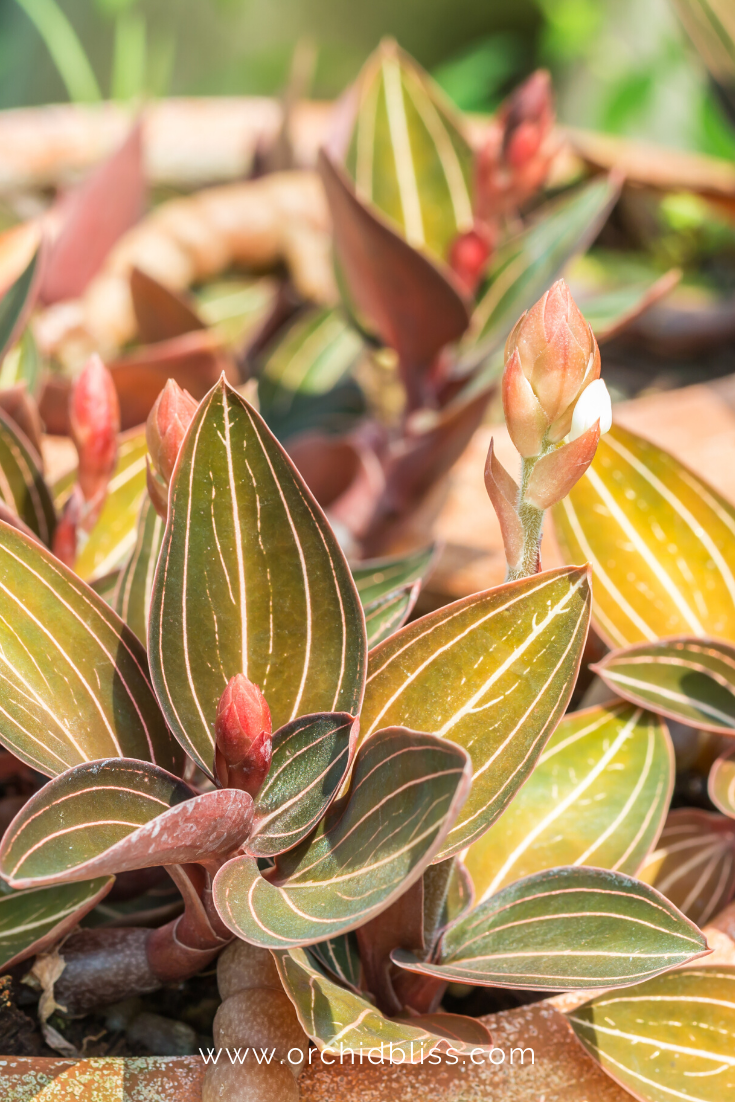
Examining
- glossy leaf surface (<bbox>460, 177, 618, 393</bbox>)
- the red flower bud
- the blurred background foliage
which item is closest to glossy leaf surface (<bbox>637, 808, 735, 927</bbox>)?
glossy leaf surface (<bbox>460, 177, 618, 393</bbox>)

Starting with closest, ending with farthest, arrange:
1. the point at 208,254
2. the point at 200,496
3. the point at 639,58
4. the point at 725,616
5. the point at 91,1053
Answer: the point at 200,496
the point at 91,1053
the point at 725,616
the point at 208,254
the point at 639,58

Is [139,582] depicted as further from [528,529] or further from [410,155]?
[410,155]

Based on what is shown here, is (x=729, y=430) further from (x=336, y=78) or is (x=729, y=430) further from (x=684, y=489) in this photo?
(x=336, y=78)

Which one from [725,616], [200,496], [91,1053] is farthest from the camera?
[725,616]

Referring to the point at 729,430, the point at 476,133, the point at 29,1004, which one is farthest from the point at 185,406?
the point at 476,133

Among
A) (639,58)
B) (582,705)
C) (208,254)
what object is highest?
(639,58)

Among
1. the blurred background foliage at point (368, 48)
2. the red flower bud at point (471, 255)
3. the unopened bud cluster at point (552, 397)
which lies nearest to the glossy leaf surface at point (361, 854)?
the unopened bud cluster at point (552, 397)
